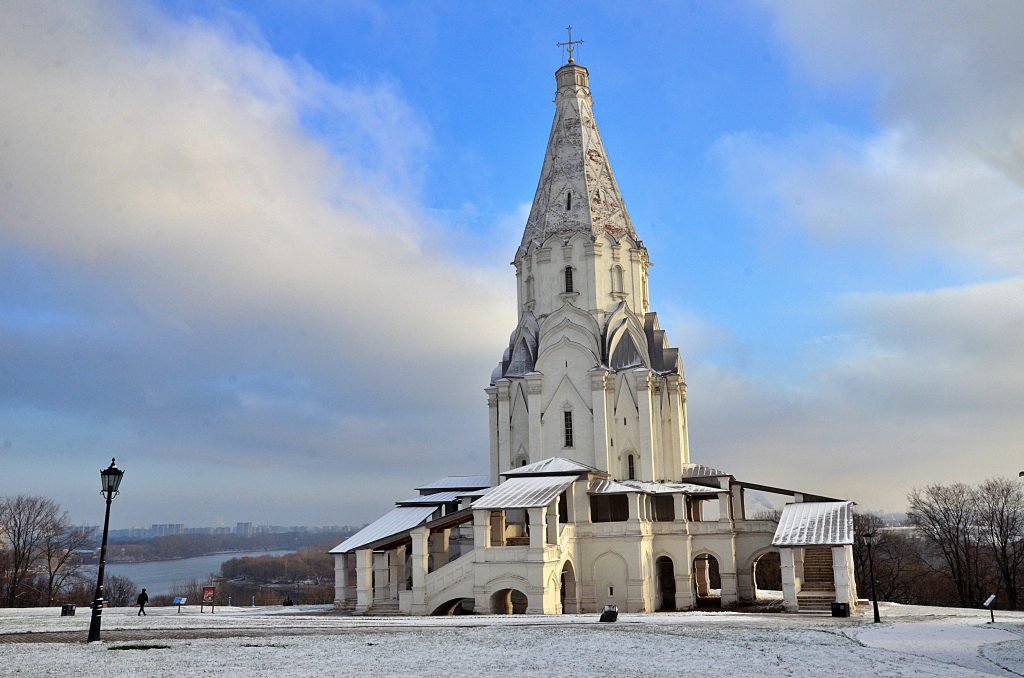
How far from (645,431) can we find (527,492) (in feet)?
31.9

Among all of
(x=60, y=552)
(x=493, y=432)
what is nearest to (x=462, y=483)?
(x=493, y=432)

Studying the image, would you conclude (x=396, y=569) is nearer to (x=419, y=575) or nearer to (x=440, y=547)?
(x=440, y=547)

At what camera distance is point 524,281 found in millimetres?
46031

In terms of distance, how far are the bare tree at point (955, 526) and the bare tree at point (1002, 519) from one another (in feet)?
1.90

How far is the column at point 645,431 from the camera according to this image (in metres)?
41.2

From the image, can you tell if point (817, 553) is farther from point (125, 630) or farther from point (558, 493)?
point (125, 630)

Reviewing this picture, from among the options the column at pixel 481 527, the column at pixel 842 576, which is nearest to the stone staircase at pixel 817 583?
the column at pixel 842 576

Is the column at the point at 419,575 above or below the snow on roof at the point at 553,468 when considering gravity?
below

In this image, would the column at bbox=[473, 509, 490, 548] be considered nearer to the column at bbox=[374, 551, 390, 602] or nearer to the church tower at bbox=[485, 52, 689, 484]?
the column at bbox=[374, 551, 390, 602]

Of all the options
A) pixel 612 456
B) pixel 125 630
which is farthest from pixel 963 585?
pixel 125 630

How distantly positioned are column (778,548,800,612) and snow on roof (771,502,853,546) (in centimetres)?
49

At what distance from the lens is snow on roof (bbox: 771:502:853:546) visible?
31.6 metres

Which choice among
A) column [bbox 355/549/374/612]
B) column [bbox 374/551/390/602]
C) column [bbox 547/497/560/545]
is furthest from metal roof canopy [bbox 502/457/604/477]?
column [bbox 355/549/374/612]

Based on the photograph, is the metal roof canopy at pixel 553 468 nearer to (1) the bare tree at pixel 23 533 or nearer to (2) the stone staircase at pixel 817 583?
(2) the stone staircase at pixel 817 583
